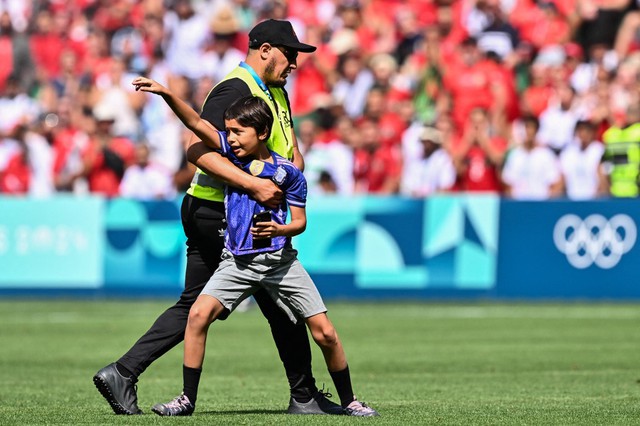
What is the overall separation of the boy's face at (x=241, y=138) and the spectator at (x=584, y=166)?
1184 cm

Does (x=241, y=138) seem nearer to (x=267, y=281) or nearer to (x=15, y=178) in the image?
(x=267, y=281)

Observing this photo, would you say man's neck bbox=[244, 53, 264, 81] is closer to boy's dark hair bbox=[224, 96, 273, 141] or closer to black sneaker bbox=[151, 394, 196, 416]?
boy's dark hair bbox=[224, 96, 273, 141]

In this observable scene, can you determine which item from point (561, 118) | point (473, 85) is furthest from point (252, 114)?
point (473, 85)

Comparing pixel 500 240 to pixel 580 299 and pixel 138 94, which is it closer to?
pixel 580 299

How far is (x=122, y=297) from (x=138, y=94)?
4.53 meters

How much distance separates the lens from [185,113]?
738cm

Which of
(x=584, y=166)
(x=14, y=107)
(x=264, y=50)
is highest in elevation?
(x=14, y=107)

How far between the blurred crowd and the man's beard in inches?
436

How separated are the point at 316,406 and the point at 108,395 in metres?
1.22

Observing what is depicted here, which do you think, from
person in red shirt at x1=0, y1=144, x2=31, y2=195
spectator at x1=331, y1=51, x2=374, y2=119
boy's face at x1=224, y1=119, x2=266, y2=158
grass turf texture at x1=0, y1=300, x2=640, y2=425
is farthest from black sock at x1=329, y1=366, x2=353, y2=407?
spectator at x1=331, y1=51, x2=374, y2=119

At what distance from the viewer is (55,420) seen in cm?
754

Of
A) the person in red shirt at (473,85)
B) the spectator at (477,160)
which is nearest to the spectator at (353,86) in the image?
the person in red shirt at (473,85)

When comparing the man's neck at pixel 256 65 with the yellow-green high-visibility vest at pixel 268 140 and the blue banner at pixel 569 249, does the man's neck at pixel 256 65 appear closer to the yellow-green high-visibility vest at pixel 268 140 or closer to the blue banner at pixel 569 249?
the yellow-green high-visibility vest at pixel 268 140

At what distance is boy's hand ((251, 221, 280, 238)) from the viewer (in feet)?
24.1
